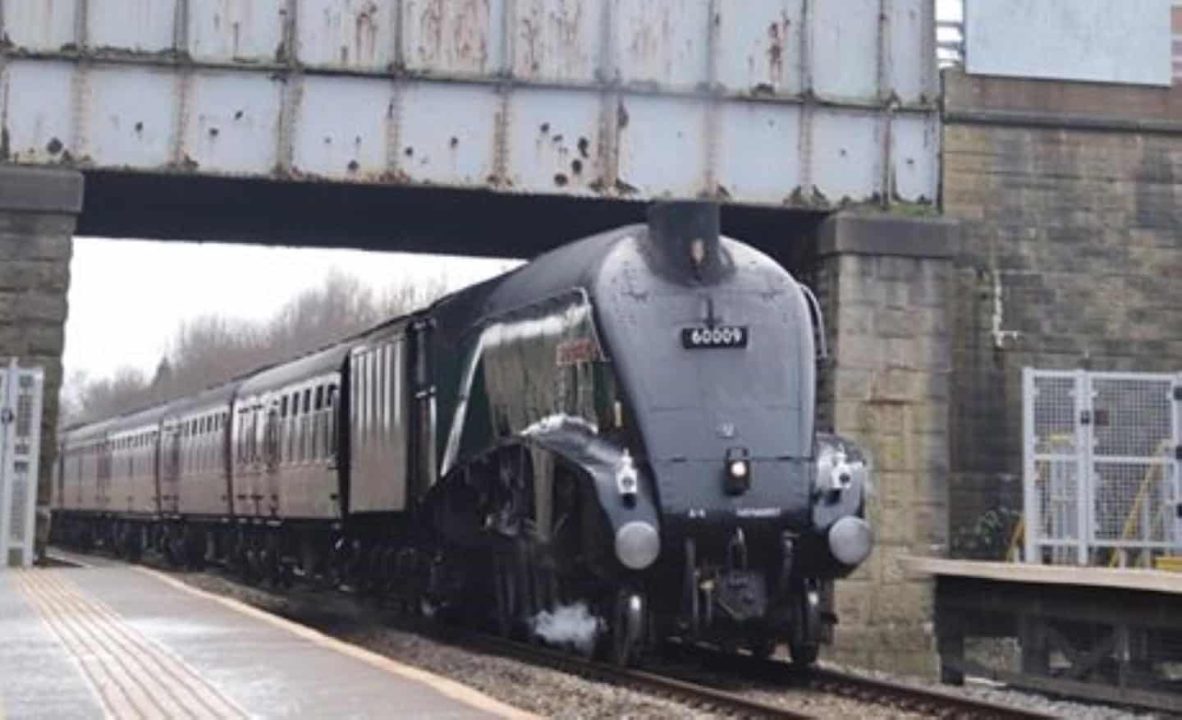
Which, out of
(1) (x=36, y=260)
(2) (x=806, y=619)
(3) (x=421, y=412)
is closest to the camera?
(2) (x=806, y=619)

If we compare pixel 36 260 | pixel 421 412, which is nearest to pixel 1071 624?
pixel 421 412

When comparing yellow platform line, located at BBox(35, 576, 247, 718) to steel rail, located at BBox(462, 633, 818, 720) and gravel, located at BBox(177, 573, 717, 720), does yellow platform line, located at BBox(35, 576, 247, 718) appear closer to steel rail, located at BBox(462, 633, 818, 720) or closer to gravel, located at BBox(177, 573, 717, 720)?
gravel, located at BBox(177, 573, 717, 720)

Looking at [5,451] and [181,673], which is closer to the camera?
[181,673]

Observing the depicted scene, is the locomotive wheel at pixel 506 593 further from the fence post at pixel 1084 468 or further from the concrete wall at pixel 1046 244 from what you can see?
the concrete wall at pixel 1046 244

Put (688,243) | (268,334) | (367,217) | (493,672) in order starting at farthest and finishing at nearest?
1. (268,334)
2. (367,217)
3. (688,243)
4. (493,672)

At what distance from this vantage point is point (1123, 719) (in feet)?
45.2

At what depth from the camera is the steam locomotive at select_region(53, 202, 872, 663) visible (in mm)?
12750

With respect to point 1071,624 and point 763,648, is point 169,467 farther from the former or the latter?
point 763,648

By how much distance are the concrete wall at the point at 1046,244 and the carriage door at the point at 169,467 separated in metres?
17.6

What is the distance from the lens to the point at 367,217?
23.1m

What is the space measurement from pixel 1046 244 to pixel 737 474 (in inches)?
437

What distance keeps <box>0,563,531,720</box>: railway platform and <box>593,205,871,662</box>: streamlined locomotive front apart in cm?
263

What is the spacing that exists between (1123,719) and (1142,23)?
1155cm

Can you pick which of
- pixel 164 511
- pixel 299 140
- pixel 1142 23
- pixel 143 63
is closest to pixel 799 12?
pixel 1142 23
